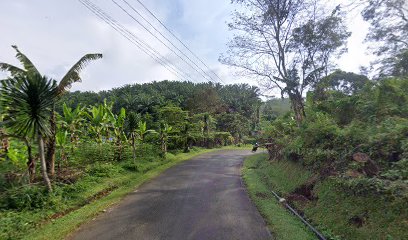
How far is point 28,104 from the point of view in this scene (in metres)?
7.54

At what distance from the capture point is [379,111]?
9.72m

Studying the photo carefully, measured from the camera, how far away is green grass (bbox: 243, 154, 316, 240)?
604 centimetres

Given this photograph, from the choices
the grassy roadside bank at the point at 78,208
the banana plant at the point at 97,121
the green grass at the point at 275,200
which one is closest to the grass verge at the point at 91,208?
the grassy roadside bank at the point at 78,208

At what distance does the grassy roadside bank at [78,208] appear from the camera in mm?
5973

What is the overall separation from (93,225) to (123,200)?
7.05ft

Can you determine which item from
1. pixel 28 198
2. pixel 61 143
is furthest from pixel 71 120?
pixel 28 198

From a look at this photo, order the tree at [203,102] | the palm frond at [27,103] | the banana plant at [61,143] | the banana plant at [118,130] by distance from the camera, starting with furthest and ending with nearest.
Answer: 1. the tree at [203,102]
2. the banana plant at [118,130]
3. the banana plant at [61,143]
4. the palm frond at [27,103]

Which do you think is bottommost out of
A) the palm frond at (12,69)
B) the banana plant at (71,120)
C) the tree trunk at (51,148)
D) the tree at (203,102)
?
the tree trunk at (51,148)

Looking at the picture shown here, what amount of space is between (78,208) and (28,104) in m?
3.14

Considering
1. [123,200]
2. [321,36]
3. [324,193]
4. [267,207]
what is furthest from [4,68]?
[321,36]

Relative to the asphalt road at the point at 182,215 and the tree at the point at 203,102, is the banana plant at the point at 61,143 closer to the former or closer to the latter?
the asphalt road at the point at 182,215

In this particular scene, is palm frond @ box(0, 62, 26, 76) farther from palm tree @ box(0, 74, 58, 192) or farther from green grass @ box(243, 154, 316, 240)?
green grass @ box(243, 154, 316, 240)

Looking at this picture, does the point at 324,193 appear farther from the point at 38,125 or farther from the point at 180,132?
the point at 180,132

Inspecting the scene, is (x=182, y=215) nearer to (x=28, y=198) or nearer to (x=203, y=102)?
(x=28, y=198)
